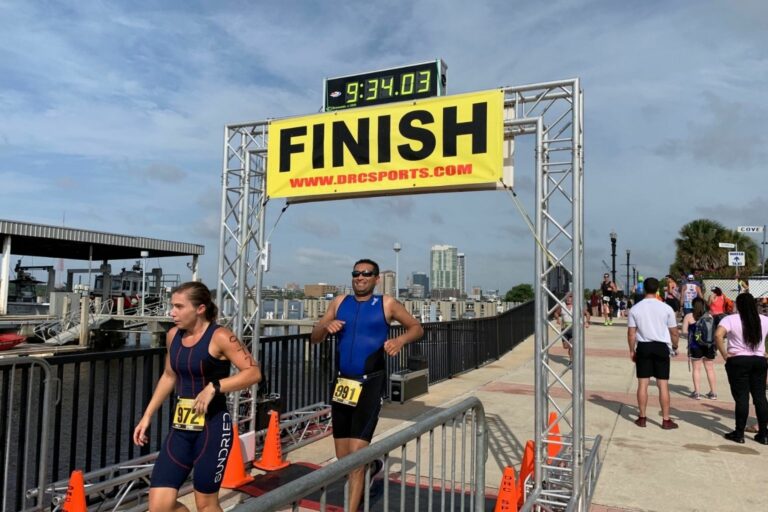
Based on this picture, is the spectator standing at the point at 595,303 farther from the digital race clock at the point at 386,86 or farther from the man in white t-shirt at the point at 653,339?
the digital race clock at the point at 386,86

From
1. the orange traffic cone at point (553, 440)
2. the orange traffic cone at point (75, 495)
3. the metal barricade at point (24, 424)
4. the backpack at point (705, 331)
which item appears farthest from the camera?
the backpack at point (705, 331)

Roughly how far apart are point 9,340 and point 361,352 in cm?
2322

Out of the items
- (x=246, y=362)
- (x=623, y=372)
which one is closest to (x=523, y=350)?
(x=623, y=372)

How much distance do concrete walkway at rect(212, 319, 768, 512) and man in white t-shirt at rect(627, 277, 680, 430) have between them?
64 cm

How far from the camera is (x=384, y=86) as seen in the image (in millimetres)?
5945

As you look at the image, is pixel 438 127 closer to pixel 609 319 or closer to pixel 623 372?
pixel 623 372

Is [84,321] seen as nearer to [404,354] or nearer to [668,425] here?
[404,354]

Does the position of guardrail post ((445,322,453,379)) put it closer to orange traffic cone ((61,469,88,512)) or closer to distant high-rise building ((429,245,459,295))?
orange traffic cone ((61,469,88,512))

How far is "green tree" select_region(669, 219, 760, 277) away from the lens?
3975 cm

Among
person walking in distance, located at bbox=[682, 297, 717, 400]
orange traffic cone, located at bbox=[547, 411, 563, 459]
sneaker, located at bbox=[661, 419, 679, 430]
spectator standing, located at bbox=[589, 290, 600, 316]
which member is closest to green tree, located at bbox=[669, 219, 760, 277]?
spectator standing, located at bbox=[589, 290, 600, 316]

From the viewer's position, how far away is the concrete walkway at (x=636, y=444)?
512 centimetres

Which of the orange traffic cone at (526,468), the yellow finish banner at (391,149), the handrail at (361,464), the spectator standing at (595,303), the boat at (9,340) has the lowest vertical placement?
the boat at (9,340)

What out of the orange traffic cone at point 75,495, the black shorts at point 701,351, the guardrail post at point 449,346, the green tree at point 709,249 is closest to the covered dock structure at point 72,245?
the guardrail post at point 449,346

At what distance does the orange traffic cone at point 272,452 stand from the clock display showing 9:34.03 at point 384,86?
3509 mm
